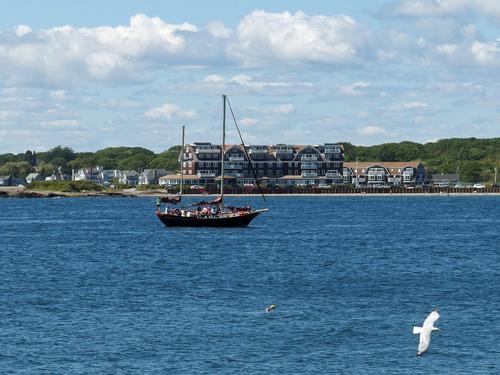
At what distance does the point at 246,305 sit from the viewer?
62.5m

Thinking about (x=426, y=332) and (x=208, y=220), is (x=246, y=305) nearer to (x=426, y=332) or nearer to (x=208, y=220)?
(x=426, y=332)

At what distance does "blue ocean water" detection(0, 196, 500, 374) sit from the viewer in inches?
1875

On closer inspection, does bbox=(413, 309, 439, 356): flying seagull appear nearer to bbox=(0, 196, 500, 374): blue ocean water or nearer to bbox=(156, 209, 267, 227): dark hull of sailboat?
bbox=(0, 196, 500, 374): blue ocean water

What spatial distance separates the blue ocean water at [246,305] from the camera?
156 ft

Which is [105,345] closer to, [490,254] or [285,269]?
[285,269]

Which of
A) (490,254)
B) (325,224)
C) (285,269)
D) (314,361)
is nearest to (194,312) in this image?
(314,361)

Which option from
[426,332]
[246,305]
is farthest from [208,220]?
[426,332]

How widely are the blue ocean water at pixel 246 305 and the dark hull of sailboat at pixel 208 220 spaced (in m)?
14.2

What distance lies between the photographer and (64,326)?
5541cm

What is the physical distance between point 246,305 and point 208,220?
232 ft

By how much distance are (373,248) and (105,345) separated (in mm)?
58295

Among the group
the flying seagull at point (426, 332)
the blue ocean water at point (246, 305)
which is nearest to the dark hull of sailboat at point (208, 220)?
the blue ocean water at point (246, 305)

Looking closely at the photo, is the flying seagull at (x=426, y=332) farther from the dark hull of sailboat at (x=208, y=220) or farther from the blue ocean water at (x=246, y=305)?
the dark hull of sailboat at (x=208, y=220)

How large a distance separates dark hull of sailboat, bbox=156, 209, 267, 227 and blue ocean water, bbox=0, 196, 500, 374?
14.2 metres
